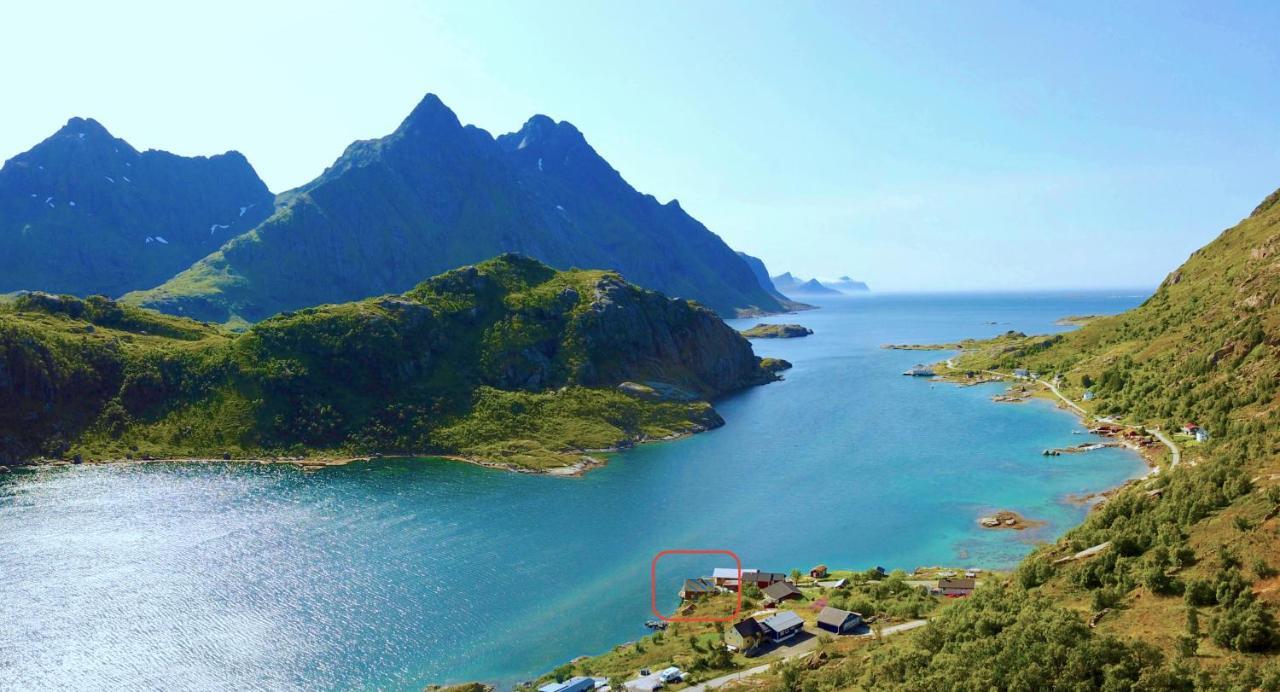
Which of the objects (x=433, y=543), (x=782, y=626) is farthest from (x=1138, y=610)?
(x=433, y=543)

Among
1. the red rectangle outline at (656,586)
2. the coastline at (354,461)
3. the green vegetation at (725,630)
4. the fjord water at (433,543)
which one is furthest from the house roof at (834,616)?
the coastline at (354,461)

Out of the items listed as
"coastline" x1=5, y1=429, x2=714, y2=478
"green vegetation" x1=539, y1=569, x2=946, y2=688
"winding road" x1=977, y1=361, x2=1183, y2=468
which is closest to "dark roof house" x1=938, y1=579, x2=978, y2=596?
"green vegetation" x1=539, y1=569, x2=946, y2=688

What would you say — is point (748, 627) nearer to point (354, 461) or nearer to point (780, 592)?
point (780, 592)

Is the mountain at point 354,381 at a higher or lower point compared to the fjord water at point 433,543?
higher

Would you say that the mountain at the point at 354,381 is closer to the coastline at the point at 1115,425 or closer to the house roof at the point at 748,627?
the house roof at the point at 748,627

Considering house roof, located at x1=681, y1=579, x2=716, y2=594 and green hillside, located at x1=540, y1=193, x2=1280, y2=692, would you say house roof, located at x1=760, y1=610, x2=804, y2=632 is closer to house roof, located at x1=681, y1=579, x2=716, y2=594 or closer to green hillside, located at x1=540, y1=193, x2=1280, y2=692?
green hillside, located at x1=540, y1=193, x2=1280, y2=692

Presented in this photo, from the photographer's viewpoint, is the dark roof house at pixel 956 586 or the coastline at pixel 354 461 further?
the coastline at pixel 354 461

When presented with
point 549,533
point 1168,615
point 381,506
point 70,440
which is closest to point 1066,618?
point 1168,615
